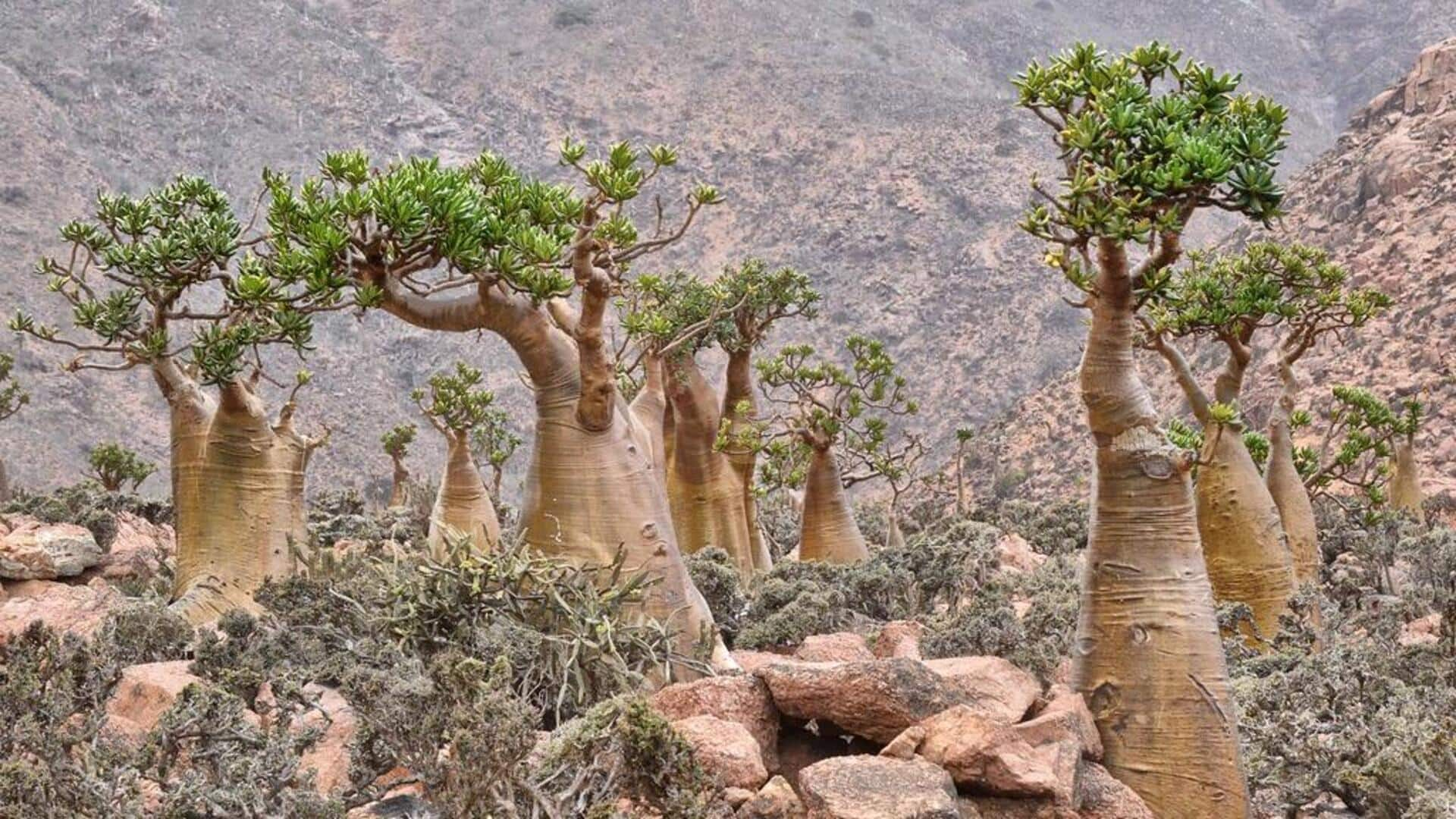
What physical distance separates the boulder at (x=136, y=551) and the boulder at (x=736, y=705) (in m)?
8.38

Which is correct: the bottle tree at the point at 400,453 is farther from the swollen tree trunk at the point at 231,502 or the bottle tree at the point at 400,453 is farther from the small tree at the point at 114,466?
the swollen tree trunk at the point at 231,502

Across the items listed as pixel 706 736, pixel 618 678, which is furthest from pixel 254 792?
pixel 618 678

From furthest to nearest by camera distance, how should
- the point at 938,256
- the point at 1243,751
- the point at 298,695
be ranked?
1. the point at 938,256
2. the point at 1243,751
3. the point at 298,695

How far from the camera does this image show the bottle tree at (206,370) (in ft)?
27.6

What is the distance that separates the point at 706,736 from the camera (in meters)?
4.08

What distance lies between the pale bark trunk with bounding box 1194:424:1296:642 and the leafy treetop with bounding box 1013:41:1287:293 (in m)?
4.75

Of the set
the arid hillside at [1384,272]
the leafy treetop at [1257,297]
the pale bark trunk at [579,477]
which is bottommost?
the pale bark trunk at [579,477]

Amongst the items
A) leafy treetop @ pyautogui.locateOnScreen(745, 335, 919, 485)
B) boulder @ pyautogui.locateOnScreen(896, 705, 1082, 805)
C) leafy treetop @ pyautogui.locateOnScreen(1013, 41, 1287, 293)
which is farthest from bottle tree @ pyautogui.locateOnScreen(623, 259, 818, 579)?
boulder @ pyautogui.locateOnScreen(896, 705, 1082, 805)

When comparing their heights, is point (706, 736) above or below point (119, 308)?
below

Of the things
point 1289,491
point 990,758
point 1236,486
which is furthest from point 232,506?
point 1289,491

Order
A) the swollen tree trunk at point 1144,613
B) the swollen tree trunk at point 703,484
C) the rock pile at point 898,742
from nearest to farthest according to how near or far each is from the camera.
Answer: the rock pile at point 898,742, the swollen tree trunk at point 1144,613, the swollen tree trunk at point 703,484

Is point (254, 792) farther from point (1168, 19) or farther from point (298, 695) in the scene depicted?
point (1168, 19)

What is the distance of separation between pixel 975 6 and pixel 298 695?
7030 centimetres

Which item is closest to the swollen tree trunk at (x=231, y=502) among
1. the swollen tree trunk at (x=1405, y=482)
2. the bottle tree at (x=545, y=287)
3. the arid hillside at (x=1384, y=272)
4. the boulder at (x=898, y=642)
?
the bottle tree at (x=545, y=287)
